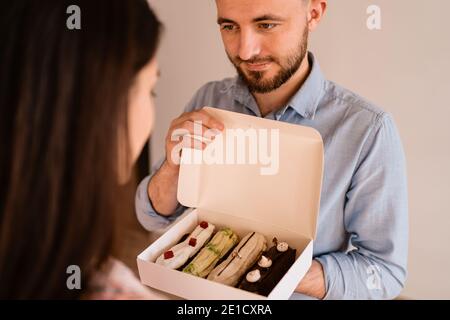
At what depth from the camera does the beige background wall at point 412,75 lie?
888 mm

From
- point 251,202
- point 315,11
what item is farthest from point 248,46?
point 251,202

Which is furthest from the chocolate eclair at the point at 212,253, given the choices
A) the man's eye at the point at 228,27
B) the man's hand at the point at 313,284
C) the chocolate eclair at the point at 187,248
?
the man's eye at the point at 228,27

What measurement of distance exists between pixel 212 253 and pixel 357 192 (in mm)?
336

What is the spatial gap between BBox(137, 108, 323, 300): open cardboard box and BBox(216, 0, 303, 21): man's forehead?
8.6 inches

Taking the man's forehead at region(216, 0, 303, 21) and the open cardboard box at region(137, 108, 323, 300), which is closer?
the open cardboard box at region(137, 108, 323, 300)

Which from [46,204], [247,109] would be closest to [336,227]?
[247,109]

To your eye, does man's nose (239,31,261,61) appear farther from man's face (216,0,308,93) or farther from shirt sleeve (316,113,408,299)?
shirt sleeve (316,113,408,299)

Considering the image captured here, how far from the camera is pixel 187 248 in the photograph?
774 mm

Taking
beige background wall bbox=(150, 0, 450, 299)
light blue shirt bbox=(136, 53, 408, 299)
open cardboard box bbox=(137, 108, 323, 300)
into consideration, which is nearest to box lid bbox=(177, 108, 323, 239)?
open cardboard box bbox=(137, 108, 323, 300)

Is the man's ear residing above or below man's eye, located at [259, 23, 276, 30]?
above

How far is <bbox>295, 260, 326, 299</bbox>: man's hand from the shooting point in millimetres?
811

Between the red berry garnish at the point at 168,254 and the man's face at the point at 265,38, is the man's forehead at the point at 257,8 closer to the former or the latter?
the man's face at the point at 265,38

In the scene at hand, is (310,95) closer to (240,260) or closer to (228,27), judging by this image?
(228,27)
